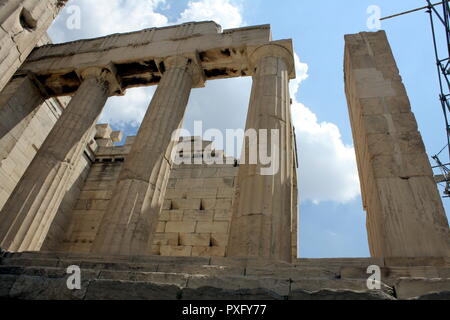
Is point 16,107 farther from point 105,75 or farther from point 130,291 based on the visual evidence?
point 130,291

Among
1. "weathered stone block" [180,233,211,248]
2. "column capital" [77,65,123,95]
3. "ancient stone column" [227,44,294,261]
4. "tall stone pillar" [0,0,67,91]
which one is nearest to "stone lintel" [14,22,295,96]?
"column capital" [77,65,123,95]

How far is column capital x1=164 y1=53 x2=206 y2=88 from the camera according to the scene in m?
15.0

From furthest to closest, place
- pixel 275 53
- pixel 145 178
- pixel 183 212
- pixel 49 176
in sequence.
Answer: pixel 183 212
pixel 275 53
pixel 49 176
pixel 145 178

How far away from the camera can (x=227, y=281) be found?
5.56 meters

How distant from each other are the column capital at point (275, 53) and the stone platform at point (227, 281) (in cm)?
901

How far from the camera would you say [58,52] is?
59.0 ft

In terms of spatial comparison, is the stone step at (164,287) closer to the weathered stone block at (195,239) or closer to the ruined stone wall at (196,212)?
the ruined stone wall at (196,212)

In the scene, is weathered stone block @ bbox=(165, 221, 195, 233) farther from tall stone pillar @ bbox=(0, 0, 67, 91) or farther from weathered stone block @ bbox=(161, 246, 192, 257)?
tall stone pillar @ bbox=(0, 0, 67, 91)

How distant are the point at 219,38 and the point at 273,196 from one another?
31.3ft

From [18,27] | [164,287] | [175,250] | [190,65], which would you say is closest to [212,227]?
A: [175,250]

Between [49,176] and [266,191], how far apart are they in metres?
7.85

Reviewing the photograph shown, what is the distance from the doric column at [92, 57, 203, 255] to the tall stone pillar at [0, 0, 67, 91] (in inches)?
224
